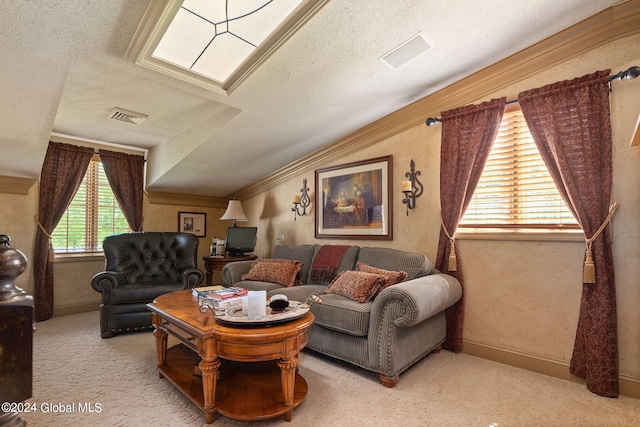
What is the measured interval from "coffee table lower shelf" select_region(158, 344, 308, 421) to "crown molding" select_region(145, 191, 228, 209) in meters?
2.98

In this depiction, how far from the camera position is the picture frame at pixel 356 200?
348cm

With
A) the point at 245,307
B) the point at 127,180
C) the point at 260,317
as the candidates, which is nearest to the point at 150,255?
the point at 127,180

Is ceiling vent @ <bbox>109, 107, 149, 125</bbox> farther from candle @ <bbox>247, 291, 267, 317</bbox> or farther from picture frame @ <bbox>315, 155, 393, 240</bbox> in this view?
candle @ <bbox>247, 291, 267, 317</bbox>

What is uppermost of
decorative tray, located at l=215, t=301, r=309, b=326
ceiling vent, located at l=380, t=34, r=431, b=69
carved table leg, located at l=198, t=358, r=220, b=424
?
ceiling vent, located at l=380, t=34, r=431, b=69

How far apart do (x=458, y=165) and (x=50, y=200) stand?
4629mm

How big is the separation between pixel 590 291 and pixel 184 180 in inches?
180

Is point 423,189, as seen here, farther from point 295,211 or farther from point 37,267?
point 37,267

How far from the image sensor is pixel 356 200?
3742 millimetres

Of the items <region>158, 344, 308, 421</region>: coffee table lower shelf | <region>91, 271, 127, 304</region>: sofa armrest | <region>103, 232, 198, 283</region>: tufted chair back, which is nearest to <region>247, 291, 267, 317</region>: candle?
<region>158, 344, 308, 421</region>: coffee table lower shelf

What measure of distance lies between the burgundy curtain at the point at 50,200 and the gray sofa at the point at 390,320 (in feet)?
9.36

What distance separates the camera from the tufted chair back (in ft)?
11.9

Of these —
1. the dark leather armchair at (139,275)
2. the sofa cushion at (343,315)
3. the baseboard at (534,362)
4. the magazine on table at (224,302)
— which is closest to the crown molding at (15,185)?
the dark leather armchair at (139,275)

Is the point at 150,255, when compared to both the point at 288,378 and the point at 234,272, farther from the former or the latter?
the point at 288,378

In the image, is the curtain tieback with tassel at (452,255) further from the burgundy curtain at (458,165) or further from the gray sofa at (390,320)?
the gray sofa at (390,320)
